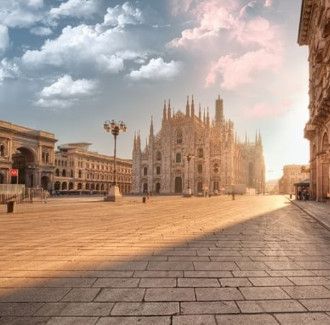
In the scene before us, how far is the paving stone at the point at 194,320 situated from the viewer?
11.4ft

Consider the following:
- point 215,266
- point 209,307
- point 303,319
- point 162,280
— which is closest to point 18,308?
point 162,280

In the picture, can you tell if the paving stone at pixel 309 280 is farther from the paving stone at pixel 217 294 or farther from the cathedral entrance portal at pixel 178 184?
the cathedral entrance portal at pixel 178 184

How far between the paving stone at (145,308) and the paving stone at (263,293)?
1.04 metres

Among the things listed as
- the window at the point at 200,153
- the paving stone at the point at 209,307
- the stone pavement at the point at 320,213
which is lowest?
the stone pavement at the point at 320,213

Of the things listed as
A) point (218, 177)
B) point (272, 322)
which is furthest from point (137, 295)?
A: point (218, 177)

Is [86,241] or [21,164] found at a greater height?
[21,164]

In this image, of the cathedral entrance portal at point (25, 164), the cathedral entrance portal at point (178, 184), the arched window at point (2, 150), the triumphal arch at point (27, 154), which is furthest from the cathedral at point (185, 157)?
the arched window at point (2, 150)

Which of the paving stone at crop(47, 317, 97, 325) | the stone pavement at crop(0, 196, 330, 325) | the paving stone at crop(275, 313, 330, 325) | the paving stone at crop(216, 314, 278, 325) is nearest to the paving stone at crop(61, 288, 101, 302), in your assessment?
the stone pavement at crop(0, 196, 330, 325)

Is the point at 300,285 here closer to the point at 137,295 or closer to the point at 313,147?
the point at 137,295

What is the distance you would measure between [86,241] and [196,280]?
416cm

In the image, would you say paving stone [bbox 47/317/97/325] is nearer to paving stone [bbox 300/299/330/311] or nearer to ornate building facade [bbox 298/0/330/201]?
paving stone [bbox 300/299/330/311]

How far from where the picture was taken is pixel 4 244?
310 inches

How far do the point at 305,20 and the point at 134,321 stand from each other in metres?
33.0

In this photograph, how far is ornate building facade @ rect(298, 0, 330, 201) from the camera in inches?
817
